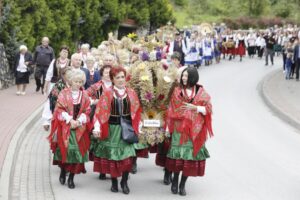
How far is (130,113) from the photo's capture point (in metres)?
9.54

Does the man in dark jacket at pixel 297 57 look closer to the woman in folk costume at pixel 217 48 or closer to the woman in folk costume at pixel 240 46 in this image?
the woman in folk costume at pixel 217 48

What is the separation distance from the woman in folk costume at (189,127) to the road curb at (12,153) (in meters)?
2.32

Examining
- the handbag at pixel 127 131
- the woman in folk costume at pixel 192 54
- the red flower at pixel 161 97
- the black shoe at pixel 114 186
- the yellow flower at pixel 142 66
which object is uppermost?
the yellow flower at pixel 142 66

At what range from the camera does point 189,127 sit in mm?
9359

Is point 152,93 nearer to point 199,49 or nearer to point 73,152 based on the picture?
point 73,152

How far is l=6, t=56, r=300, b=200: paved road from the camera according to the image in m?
9.69

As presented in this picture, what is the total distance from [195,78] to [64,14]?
2106 cm

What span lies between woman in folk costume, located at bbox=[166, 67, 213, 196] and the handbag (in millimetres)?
531

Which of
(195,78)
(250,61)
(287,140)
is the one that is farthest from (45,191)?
(250,61)

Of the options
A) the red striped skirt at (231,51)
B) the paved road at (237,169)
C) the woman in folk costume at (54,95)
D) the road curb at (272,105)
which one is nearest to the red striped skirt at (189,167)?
the paved road at (237,169)

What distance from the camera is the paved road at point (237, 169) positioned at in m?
9.69

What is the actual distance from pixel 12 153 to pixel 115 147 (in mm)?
3032

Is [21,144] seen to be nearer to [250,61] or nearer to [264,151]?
[264,151]

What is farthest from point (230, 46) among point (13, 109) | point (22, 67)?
point (13, 109)
